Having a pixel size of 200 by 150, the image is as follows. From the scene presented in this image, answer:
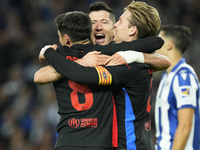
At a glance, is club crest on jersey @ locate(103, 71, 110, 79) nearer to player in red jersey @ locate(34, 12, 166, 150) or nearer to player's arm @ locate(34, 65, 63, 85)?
player in red jersey @ locate(34, 12, 166, 150)

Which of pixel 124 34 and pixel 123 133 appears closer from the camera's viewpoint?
pixel 123 133

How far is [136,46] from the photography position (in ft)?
7.68

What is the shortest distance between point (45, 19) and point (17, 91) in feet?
6.64

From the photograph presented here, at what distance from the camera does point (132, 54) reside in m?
2.24

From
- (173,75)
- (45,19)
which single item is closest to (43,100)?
(45,19)

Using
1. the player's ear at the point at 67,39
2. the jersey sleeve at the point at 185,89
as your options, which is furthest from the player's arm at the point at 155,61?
the jersey sleeve at the point at 185,89

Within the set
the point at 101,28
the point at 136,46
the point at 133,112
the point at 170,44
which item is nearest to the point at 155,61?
the point at 136,46

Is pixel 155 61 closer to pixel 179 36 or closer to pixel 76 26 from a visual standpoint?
pixel 76 26

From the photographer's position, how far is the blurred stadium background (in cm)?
615

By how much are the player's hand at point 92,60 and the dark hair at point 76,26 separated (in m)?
0.19

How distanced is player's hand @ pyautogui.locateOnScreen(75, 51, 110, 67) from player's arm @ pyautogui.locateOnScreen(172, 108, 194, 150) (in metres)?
1.56

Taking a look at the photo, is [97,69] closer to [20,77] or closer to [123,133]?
[123,133]

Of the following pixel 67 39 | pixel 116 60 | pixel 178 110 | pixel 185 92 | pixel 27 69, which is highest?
pixel 67 39

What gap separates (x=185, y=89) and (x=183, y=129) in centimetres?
48
